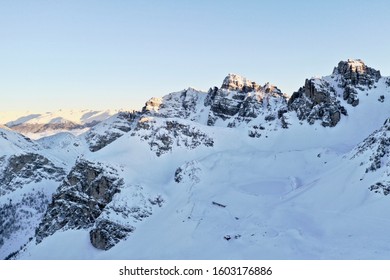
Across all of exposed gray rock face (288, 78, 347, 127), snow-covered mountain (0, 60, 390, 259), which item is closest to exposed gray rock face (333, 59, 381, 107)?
snow-covered mountain (0, 60, 390, 259)

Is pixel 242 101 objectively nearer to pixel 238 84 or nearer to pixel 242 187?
pixel 238 84

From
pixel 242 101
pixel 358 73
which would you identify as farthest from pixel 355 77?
pixel 242 101

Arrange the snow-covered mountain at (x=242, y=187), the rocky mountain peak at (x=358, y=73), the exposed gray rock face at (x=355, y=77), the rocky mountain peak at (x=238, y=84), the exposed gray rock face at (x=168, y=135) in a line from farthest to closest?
the rocky mountain peak at (x=238, y=84)
the rocky mountain peak at (x=358, y=73)
the exposed gray rock face at (x=355, y=77)
the exposed gray rock face at (x=168, y=135)
the snow-covered mountain at (x=242, y=187)

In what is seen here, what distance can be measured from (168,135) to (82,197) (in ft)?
94.8

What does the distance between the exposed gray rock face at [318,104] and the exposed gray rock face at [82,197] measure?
6357 centimetres

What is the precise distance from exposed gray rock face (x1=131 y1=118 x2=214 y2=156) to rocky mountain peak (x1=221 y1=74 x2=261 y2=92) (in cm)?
6959

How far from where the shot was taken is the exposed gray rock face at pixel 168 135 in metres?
119

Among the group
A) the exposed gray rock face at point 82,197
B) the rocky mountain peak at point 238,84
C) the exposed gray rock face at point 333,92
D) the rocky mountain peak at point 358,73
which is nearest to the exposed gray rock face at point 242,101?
the rocky mountain peak at point 238,84

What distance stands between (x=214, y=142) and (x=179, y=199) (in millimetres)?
36025

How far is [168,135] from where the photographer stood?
12112cm

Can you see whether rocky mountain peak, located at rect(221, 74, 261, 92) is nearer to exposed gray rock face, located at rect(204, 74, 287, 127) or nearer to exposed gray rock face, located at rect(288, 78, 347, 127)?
exposed gray rock face, located at rect(204, 74, 287, 127)

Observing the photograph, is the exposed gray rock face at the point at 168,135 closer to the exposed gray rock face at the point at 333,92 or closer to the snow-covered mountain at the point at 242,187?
the snow-covered mountain at the point at 242,187

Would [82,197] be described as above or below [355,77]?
below

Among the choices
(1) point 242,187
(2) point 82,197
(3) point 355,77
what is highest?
(3) point 355,77
